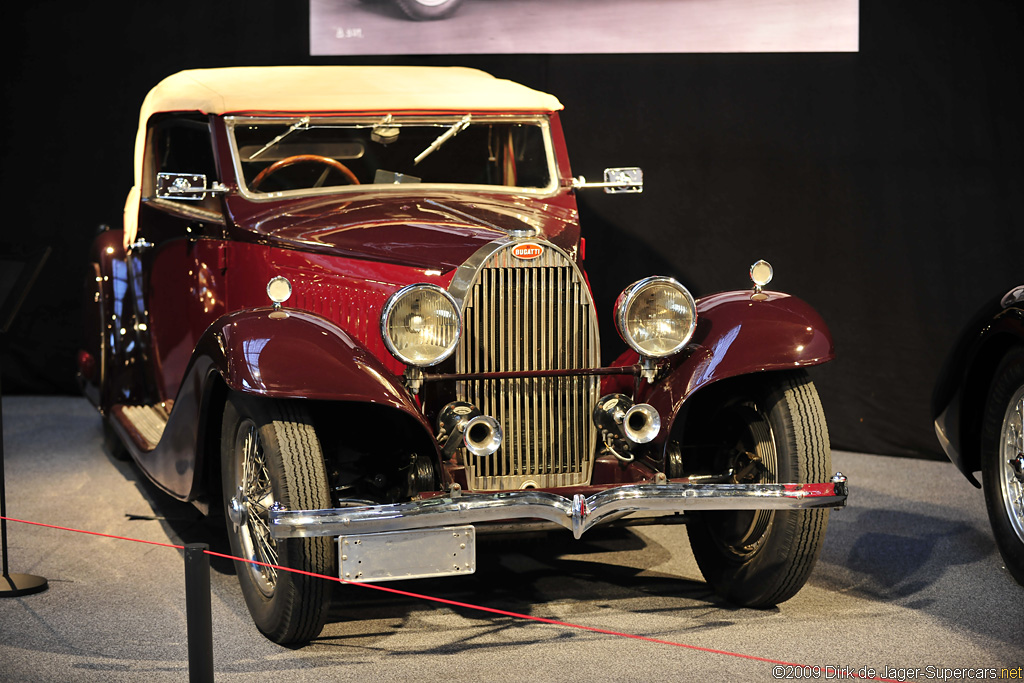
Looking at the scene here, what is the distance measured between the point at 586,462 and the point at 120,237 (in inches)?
114

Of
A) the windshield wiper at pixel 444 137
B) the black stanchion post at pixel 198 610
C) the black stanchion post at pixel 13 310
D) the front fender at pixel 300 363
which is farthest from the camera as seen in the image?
the windshield wiper at pixel 444 137

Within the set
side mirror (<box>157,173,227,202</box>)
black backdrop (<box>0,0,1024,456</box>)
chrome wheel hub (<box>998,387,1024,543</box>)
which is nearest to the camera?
chrome wheel hub (<box>998,387,1024,543</box>)

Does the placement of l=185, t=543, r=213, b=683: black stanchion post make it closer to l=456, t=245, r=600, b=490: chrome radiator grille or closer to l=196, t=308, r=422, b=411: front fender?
l=196, t=308, r=422, b=411: front fender

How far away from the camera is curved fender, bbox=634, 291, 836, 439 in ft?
10.4

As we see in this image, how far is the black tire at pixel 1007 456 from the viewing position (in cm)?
339

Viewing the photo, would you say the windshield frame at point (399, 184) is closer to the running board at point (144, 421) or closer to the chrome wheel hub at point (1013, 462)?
the running board at point (144, 421)

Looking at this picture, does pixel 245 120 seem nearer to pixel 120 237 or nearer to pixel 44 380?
pixel 120 237

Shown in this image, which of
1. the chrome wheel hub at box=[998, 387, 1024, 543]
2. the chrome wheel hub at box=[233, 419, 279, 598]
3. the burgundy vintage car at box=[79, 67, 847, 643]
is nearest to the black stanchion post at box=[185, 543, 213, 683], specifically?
the burgundy vintage car at box=[79, 67, 847, 643]

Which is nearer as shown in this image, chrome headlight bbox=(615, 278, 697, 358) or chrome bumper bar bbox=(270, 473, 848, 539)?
chrome bumper bar bbox=(270, 473, 848, 539)

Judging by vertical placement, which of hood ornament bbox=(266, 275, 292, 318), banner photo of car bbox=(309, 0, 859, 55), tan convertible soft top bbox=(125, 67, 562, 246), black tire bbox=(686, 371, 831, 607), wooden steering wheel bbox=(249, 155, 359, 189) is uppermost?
banner photo of car bbox=(309, 0, 859, 55)

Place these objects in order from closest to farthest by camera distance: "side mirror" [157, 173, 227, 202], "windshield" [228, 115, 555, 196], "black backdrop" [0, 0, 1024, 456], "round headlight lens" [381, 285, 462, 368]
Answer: "round headlight lens" [381, 285, 462, 368] → "side mirror" [157, 173, 227, 202] → "windshield" [228, 115, 555, 196] → "black backdrop" [0, 0, 1024, 456]

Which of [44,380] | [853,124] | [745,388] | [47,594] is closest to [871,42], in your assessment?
[853,124]

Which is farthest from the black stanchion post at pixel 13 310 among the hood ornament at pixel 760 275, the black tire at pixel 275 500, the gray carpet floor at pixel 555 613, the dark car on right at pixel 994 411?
the dark car on right at pixel 994 411

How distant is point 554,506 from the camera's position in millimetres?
2840
